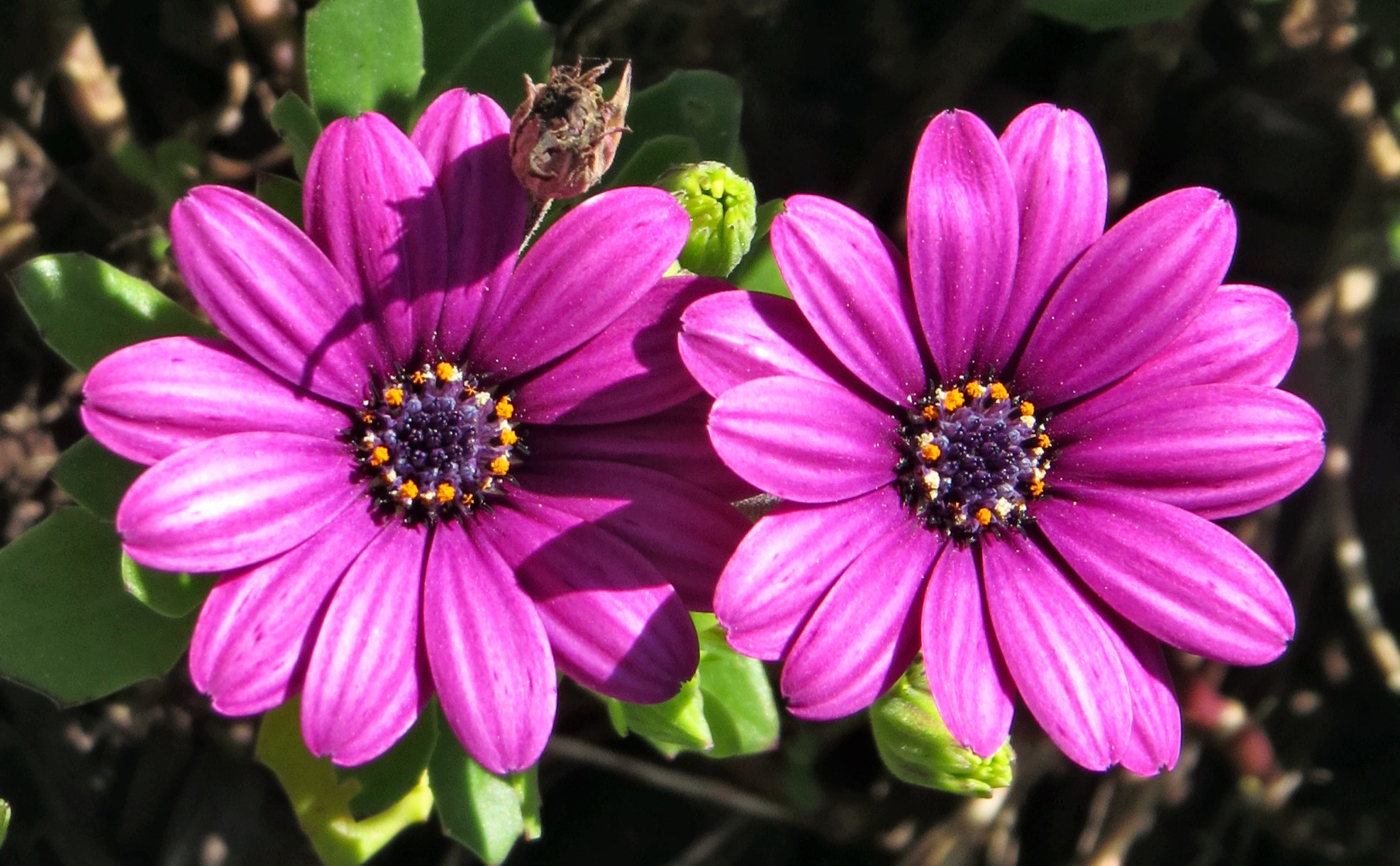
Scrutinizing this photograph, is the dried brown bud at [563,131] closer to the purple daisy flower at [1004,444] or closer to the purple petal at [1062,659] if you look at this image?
the purple daisy flower at [1004,444]

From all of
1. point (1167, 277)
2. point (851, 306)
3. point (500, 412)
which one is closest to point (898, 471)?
point (851, 306)

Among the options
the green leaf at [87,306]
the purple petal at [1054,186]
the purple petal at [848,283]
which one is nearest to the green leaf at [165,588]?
the green leaf at [87,306]

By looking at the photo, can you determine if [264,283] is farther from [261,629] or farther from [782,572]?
[782,572]

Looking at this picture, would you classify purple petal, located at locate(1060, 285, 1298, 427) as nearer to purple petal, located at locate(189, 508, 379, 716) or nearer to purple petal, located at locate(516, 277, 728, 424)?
purple petal, located at locate(516, 277, 728, 424)

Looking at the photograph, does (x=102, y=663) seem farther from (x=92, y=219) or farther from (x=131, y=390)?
(x=92, y=219)

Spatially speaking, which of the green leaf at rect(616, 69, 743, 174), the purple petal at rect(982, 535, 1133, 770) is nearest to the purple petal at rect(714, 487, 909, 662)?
the purple petal at rect(982, 535, 1133, 770)
